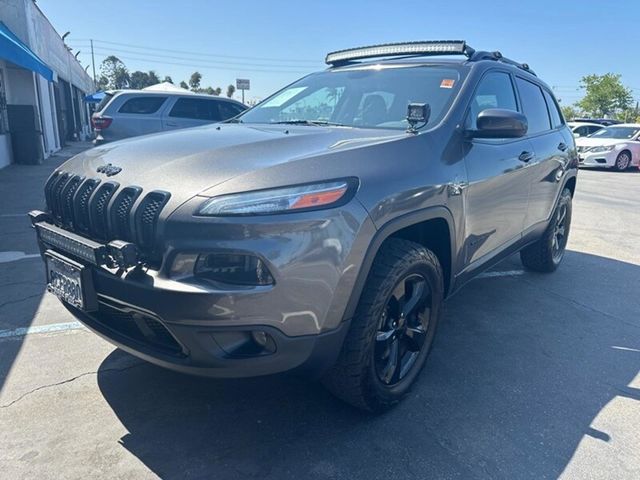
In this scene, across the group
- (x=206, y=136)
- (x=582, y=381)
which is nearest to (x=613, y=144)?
(x=582, y=381)

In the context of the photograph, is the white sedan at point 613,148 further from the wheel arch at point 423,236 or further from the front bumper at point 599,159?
the wheel arch at point 423,236

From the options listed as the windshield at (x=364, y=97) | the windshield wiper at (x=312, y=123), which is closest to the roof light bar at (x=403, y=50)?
the windshield at (x=364, y=97)

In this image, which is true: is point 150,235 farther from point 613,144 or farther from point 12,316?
point 613,144

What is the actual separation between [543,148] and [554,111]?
1.00 metres

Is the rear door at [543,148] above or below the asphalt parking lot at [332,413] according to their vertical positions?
above

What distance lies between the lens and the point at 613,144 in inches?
658

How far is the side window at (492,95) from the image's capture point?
3100 millimetres

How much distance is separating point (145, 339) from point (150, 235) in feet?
1.63

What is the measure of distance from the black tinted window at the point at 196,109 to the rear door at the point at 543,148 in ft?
25.3

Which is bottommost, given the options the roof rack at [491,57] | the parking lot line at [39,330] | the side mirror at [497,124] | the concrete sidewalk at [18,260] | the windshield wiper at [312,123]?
the concrete sidewalk at [18,260]

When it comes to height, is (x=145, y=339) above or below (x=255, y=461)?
above

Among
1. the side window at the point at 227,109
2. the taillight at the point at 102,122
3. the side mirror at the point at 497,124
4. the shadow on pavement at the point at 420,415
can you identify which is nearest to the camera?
the shadow on pavement at the point at 420,415

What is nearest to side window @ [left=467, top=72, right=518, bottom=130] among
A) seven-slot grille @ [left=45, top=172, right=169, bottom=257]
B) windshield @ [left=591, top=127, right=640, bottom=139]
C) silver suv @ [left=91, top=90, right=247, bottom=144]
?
seven-slot grille @ [left=45, top=172, right=169, bottom=257]

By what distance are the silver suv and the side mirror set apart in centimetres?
805
